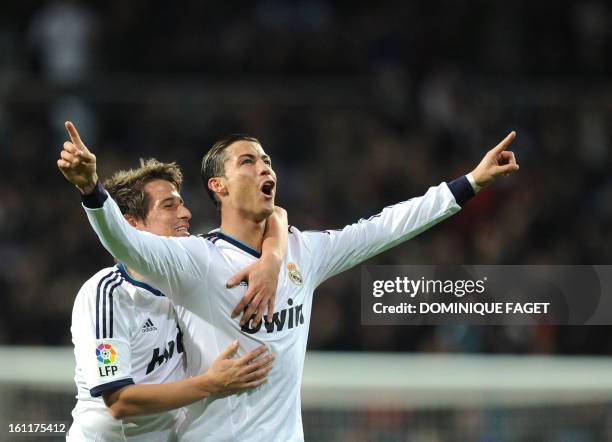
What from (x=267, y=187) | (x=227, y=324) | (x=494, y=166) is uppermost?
(x=494, y=166)

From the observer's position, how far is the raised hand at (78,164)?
3.61m

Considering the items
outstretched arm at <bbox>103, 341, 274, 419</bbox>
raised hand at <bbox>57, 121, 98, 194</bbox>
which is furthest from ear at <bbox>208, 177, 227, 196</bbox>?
raised hand at <bbox>57, 121, 98, 194</bbox>

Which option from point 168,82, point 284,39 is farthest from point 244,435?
point 284,39

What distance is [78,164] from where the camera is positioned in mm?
3621

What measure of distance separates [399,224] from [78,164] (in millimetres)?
1655

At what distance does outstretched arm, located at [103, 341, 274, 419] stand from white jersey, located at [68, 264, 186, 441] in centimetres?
7

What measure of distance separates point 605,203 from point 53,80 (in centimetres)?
543

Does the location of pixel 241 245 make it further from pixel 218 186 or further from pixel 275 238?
pixel 218 186

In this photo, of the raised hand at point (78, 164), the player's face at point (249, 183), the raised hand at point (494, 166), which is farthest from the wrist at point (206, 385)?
the raised hand at point (494, 166)

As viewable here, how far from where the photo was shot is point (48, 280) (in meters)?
9.06

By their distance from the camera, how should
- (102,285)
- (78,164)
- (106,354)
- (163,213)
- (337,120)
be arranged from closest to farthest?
(78,164) < (106,354) < (102,285) < (163,213) < (337,120)

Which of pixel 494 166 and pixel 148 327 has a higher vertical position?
pixel 494 166

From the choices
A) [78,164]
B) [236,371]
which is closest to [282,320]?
[236,371]

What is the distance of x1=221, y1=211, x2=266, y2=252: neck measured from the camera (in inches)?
177
